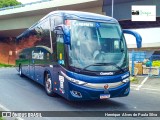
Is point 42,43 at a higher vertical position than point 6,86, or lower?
higher

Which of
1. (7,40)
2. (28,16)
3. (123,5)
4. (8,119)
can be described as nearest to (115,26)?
(8,119)

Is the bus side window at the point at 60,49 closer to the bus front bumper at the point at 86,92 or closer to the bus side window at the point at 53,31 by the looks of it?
the bus side window at the point at 53,31

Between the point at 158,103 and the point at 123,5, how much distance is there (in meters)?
23.8

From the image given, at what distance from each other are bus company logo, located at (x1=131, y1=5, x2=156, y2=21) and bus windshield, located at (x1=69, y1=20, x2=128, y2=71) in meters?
17.3

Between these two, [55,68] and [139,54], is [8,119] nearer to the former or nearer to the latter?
[55,68]

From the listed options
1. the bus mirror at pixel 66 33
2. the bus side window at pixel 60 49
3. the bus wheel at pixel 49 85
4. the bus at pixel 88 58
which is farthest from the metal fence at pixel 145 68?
the bus mirror at pixel 66 33

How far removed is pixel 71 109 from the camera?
9781 mm

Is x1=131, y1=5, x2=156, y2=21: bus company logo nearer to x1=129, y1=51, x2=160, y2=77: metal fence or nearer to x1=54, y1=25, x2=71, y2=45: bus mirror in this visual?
x1=129, y1=51, x2=160, y2=77: metal fence

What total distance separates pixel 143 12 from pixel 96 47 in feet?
64.4

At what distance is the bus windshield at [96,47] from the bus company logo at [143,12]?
56.7ft

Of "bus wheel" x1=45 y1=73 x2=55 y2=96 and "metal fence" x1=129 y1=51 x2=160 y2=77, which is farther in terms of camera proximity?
"metal fence" x1=129 y1=51 x2=160 y2=77

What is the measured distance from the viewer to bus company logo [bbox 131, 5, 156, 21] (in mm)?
27906

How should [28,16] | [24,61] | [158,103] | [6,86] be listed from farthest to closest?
[28,16] < [24,61] < [6,86] < [158,103]

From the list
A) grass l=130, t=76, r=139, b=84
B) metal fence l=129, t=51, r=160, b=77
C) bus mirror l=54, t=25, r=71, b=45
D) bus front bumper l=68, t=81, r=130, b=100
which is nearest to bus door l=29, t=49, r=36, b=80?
bus mirror l=54, t=25, r=71, b=45
